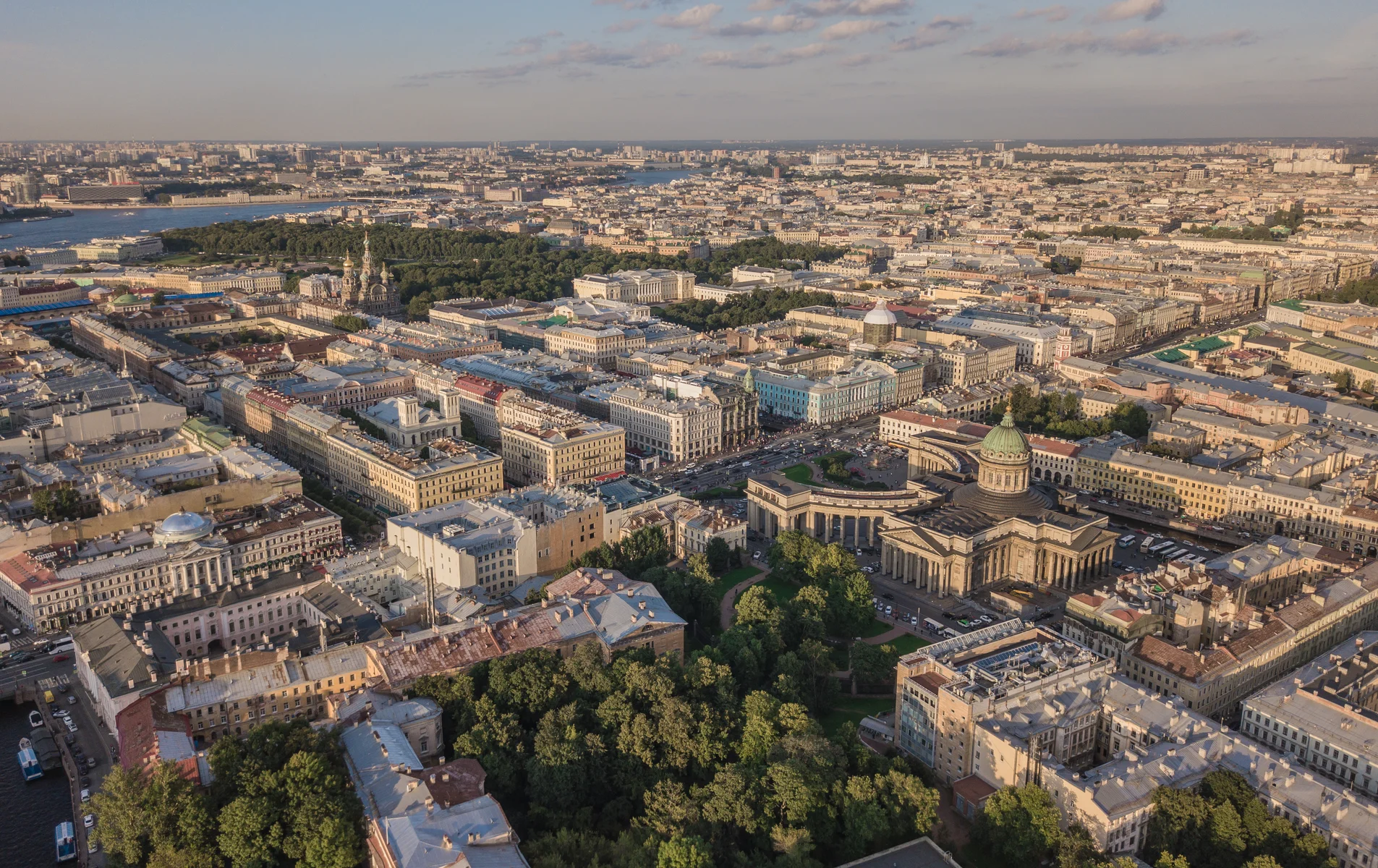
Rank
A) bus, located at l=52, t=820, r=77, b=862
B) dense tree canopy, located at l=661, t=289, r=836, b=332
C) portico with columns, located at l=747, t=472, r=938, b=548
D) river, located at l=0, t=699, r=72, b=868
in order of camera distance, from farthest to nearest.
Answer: dense tree canopy, located at l=661, t=289, r=836, b=332 < portico with columns, located at l=747, t=472, r=938, b=548 < river, located at l=0, t=699, r=72, b=868 < bus, located at l=52, t=820, r=77, b=862

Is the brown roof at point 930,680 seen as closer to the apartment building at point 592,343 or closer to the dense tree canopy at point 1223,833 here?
the dense tree canopy at point 1223,833

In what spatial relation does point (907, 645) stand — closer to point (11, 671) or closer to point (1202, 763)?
point (1202, 763)

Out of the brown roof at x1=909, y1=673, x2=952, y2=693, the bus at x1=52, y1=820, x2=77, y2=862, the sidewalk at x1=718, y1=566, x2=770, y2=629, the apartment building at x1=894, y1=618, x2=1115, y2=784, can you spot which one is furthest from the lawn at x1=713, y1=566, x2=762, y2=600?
the bus at x1=52, y1=820, x2=77, y2=862

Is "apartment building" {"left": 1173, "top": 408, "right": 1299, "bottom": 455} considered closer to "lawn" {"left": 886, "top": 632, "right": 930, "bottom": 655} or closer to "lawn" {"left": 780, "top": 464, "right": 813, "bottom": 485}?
"lawn" {"left": 780, "top": 464, "right": 813, "bottom": 485}

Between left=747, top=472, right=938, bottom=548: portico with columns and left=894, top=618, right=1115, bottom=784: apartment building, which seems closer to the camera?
left=894, top=618, right=1115, bottom=784: apartment building

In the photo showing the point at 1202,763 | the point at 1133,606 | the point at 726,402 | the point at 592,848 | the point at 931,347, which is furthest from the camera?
the point at 931,347

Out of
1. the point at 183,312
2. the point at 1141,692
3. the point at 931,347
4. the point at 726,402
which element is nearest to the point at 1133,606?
the point at 1141,692
